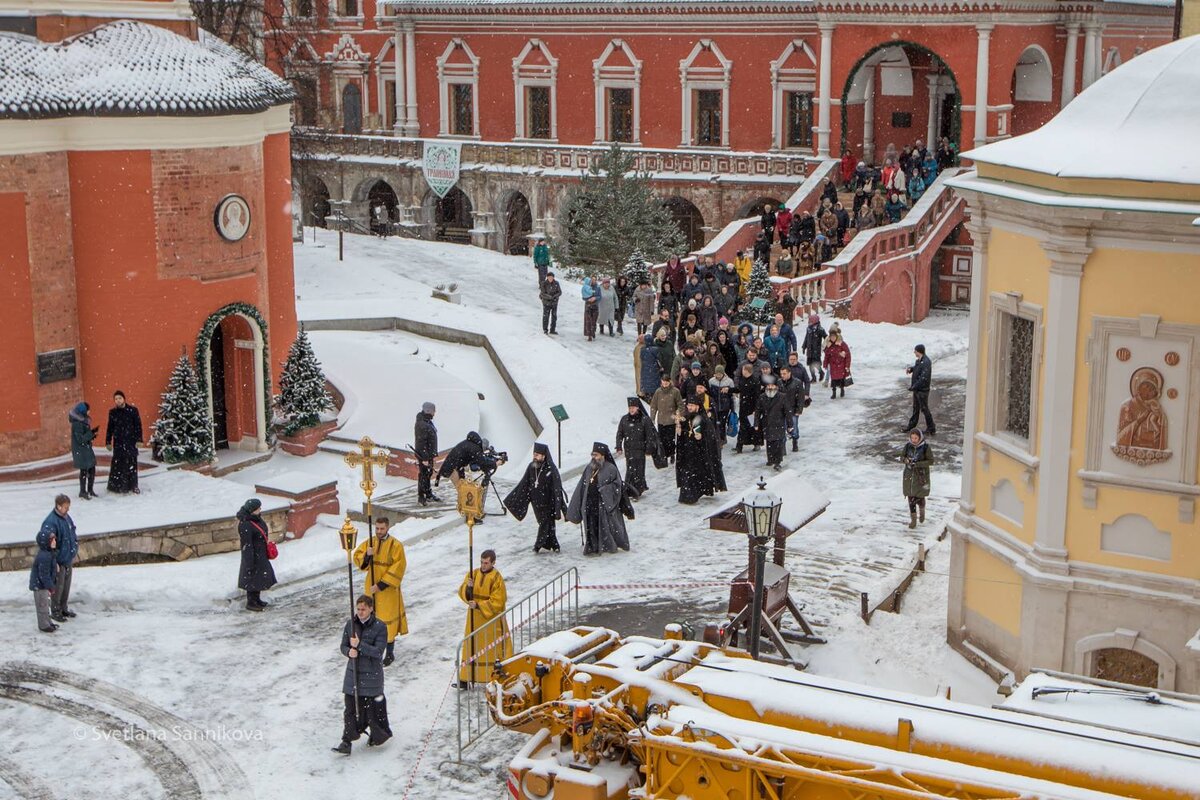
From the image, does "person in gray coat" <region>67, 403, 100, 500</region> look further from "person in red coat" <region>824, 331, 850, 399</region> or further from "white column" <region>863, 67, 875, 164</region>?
"white column" <region>863, 67, 875, 164</region>

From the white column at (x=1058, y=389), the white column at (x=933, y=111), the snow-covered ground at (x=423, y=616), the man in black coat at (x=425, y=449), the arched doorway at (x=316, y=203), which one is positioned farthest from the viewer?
the arched doorway at (x=316, y=203)

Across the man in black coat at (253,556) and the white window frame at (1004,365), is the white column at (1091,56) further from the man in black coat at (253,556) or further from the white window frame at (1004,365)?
the man in black coat at (253,556)

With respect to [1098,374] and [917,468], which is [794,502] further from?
[917,468]

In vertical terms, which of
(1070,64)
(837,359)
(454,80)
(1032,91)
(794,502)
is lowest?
(837,359)

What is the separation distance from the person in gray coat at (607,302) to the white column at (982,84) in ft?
40.7

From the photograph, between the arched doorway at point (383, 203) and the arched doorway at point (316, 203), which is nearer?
the arched doorway at point (383, 203)

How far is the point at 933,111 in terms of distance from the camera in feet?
136

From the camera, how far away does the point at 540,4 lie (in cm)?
4741

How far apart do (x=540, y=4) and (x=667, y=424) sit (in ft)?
95.7

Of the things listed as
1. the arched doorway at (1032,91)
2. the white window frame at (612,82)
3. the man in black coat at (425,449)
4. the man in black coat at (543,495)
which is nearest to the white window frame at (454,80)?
the white window frame at (612,82)

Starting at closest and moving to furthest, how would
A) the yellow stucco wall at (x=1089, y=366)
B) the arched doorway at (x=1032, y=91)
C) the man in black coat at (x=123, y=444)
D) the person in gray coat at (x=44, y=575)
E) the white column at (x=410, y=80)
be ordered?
the yellow stucco wall at (x=1089, y=366), the person in gray coat at (x=44, y=575), the man in black coat at (x=123, y=444), the arched doorway at (x=1032, y=91), the white column at (x=410, y=80)

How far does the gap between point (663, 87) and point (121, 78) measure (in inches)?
→ 1040

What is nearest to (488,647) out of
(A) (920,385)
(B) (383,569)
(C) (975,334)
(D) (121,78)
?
(B) (383,569)

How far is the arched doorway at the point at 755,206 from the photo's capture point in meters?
42.0
